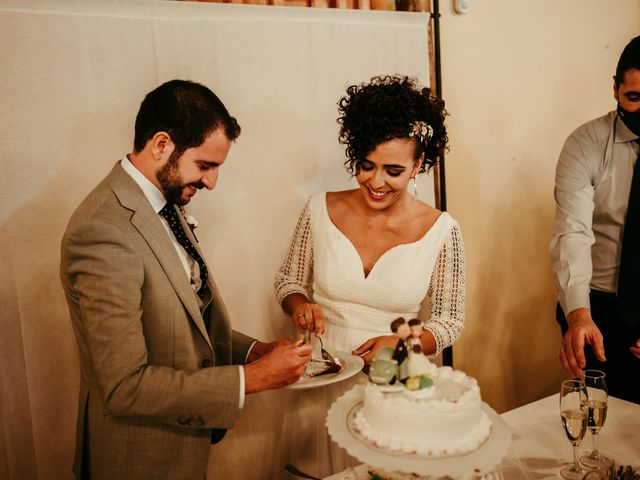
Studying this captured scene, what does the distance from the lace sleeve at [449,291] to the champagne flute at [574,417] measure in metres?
0.63

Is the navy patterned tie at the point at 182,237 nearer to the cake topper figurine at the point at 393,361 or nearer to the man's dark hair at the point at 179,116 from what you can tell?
the man's dark hair at the point at 179,116

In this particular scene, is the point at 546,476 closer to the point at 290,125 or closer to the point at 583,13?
the point at 290,125

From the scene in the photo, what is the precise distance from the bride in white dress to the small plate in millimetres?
75

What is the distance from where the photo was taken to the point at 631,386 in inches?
97.9

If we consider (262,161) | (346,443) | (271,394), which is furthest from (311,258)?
(346,443)

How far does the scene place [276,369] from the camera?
1.53 m

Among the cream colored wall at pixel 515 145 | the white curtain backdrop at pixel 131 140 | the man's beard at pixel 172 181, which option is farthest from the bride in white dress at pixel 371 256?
the cream colored wall at pixel 515 145

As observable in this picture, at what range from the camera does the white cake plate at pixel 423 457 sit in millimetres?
1112

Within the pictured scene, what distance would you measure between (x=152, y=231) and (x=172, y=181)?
174 mm

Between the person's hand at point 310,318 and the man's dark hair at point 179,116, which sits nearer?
the man's dark hair at point 179,116

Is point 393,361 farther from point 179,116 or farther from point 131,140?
point 131,140

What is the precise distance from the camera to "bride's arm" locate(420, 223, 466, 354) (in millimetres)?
2107

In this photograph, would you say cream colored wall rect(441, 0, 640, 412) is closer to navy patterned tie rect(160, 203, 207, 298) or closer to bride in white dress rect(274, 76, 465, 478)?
bride in white dress rect(274, 76, 465, 478)

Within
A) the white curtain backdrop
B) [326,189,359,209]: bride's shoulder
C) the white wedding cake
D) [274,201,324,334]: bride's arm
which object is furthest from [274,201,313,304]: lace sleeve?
the white wedding cake
